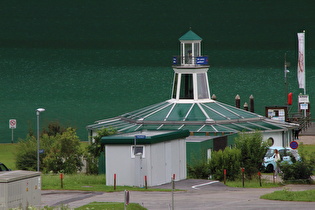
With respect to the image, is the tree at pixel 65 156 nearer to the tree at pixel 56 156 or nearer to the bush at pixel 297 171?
the tree at pixel 56 156

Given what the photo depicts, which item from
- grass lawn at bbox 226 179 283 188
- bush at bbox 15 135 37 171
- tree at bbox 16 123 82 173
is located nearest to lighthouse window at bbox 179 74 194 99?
tree at bbox 16 123 82 173

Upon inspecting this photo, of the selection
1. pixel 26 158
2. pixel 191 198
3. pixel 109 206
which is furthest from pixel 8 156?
pixel 109 206

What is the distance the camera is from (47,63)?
170000 mm

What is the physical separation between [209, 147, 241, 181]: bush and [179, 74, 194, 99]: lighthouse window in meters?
14.4

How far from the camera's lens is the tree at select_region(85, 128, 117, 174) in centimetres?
4459

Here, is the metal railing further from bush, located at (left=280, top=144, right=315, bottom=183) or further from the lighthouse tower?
bush, located at (left=280, top=144, right=315, bottom=183)

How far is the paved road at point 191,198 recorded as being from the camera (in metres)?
29.8

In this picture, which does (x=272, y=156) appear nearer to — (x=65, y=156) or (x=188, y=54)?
A: (x=65, y=156)

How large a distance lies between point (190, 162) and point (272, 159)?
215 inches

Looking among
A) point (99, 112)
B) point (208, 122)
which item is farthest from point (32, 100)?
point (208, 122)

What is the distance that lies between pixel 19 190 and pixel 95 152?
18.2 metres

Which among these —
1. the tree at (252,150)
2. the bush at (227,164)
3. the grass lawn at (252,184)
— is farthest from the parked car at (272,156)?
the grass lawn at (252,184)

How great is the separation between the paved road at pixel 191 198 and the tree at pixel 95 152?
908cm

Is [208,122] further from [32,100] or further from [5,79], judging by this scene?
Answer: [5,79]
